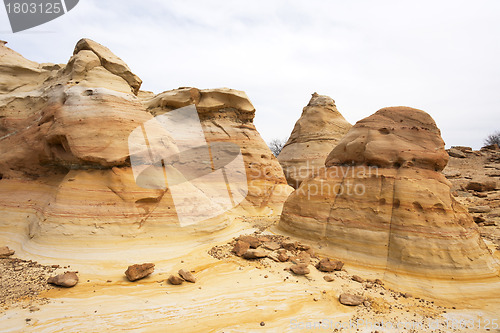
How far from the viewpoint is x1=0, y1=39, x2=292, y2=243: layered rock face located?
524 cm

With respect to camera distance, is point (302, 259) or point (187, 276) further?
point (302, 259)

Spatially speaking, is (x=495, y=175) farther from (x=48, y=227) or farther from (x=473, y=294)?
(x=48, y=227)

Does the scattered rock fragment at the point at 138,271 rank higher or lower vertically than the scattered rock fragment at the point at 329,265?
higher

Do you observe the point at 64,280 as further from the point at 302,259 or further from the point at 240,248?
the point at 302,259

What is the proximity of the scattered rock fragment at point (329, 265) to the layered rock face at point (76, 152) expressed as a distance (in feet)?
8.79

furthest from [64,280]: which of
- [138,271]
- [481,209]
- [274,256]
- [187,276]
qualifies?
[481,209]

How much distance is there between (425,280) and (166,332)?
4416 millimetres

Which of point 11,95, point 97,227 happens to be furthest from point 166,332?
point 11,95

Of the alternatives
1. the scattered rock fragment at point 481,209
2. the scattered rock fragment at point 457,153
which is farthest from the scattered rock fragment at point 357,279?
the scattered rock fragment at point 457,153

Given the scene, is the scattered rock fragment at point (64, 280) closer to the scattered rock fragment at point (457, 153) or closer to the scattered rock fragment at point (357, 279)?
the scattered rock fragment at point (357, 279)

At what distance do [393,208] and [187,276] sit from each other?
4.42m

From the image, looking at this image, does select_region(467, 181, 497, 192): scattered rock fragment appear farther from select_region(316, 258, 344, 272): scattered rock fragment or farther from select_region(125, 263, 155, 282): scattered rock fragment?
select_region(125, 263, 155, 282): scattered rock fragment

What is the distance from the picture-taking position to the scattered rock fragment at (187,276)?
4148mm

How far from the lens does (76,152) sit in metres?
5.53
